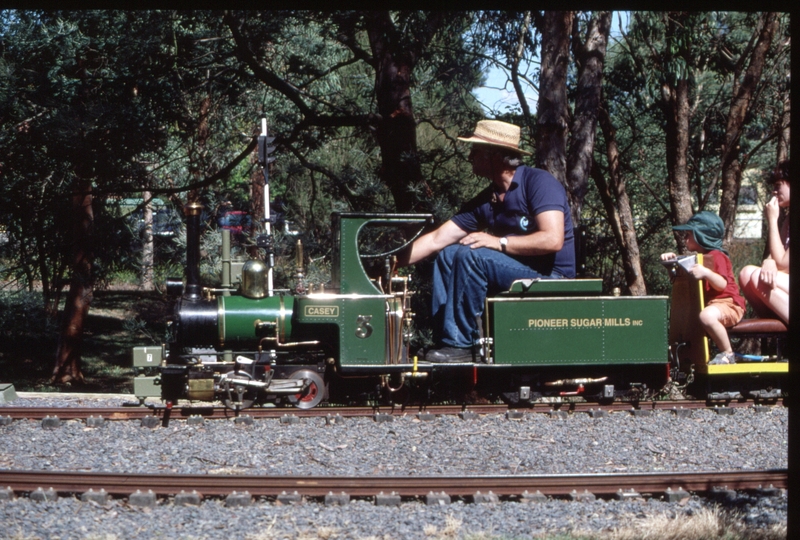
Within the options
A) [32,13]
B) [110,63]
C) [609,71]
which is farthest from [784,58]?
[32,13]

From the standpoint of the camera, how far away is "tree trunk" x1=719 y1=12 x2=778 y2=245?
9.84m

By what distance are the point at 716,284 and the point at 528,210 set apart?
1611 mm

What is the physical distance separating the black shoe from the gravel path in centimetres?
47

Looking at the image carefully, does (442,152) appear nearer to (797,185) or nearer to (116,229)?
(116,229)

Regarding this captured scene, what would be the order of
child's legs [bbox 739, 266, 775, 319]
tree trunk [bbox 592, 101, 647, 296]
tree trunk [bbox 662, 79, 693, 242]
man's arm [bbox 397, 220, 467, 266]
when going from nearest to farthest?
child's legs [bbox 739, 266, 775, 319]
man's arm [bbox 397, 220, 467, 266]
tree trunk [bbox 662, 79, 693, 242]
tree trunk [bbox 592, 101, 647, 296]

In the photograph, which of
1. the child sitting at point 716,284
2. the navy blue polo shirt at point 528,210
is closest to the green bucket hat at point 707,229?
the child sitting at point 716,284

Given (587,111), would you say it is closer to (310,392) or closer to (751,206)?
(310,392)

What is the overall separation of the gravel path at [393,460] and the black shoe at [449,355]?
0.47 meters

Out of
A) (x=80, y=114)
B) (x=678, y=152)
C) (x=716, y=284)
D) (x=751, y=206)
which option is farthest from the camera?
(x=751, y=206)

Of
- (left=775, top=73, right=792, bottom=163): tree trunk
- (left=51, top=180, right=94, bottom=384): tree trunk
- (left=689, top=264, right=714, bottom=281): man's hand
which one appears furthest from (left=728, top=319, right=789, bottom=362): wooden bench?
(left=51, top=180, right=94, bottom=384): tree trunk

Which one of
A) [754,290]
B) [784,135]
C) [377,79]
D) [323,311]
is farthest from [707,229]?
[784,135]

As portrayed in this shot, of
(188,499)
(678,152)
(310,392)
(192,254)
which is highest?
(678,152)

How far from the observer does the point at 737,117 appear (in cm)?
1020

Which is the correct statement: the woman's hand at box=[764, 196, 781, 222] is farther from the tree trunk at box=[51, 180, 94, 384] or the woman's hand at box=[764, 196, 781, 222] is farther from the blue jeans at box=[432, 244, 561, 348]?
the tree trunk at box=[51, 180, 94, 384]
